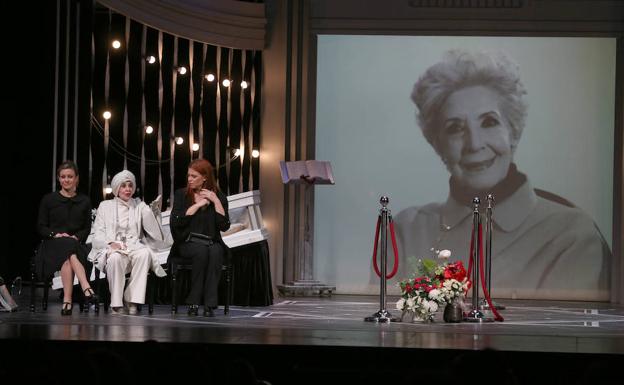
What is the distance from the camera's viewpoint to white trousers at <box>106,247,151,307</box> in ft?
25.2

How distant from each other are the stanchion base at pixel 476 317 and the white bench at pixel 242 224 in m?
2.02

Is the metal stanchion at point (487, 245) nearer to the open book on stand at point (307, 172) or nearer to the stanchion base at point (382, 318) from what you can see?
the stanchion base at point (382, 318)

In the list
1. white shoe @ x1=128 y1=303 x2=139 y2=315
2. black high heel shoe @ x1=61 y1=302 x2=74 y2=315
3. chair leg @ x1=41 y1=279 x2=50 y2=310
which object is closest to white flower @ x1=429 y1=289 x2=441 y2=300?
white shoe @ x1=128 y1=303 x2=139 y2=315

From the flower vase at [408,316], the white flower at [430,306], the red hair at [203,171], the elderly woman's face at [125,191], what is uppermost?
the red hair at [203,171]

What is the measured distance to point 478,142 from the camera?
1112 centimetres

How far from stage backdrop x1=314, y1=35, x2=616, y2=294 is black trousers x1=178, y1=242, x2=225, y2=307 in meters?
3.65

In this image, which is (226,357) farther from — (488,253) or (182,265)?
(488,253)

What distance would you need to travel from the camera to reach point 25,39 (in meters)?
9.57

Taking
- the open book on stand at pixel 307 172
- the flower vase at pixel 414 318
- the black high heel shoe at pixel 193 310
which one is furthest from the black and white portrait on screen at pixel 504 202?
the black high heel shoe at pixel 193 310

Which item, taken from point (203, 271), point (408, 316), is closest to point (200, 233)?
point (203, 271)

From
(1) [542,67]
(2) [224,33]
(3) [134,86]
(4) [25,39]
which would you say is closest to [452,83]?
(1) [542,67]

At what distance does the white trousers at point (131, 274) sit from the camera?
25.2ft

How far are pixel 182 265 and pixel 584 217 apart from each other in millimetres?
5065

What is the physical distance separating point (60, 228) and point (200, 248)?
3.42 ft
